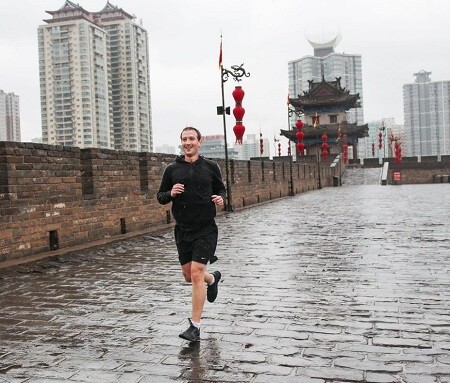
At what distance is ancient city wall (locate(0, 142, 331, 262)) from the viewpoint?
24.6 ft

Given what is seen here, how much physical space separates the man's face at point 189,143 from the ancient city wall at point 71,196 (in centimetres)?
428

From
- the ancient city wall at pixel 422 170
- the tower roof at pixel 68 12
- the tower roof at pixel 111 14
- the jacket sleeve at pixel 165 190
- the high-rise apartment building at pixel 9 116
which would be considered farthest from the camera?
the tower roof at pixel 111 14

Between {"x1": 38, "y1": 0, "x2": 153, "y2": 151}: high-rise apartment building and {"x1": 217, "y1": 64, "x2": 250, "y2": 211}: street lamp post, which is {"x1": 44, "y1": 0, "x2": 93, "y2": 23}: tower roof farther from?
{"x1": 217, "y1": 64, "x2": 250, "y2": 211}: street lamp post

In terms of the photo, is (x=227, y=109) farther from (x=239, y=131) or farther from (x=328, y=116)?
(x=328, y=116)

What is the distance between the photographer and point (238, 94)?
51.7 ft

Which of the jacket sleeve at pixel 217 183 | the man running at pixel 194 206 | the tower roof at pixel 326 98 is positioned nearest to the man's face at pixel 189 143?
the man running at pixel 194 206

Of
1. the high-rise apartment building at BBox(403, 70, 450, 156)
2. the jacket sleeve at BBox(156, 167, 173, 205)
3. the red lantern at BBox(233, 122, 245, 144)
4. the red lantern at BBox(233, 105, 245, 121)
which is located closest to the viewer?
the jacket sleeve at BBox(156, 167, 173, 205)

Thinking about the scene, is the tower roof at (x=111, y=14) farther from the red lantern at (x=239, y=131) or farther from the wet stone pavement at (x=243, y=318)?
the wet stone pavement at (x=243, y=318)

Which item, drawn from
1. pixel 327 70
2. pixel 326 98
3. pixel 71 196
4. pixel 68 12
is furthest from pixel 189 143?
pixel 327 70

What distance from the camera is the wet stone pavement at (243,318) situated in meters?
3.11

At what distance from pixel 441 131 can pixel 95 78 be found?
6748 centimetres

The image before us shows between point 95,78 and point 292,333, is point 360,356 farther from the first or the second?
point 95,78

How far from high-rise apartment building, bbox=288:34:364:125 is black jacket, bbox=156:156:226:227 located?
10083cm

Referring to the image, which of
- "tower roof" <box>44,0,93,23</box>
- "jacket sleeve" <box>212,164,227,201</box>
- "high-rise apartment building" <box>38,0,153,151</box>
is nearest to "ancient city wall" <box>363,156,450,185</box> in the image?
"high-rise apartment building" <box>38,0,153,151</box>
